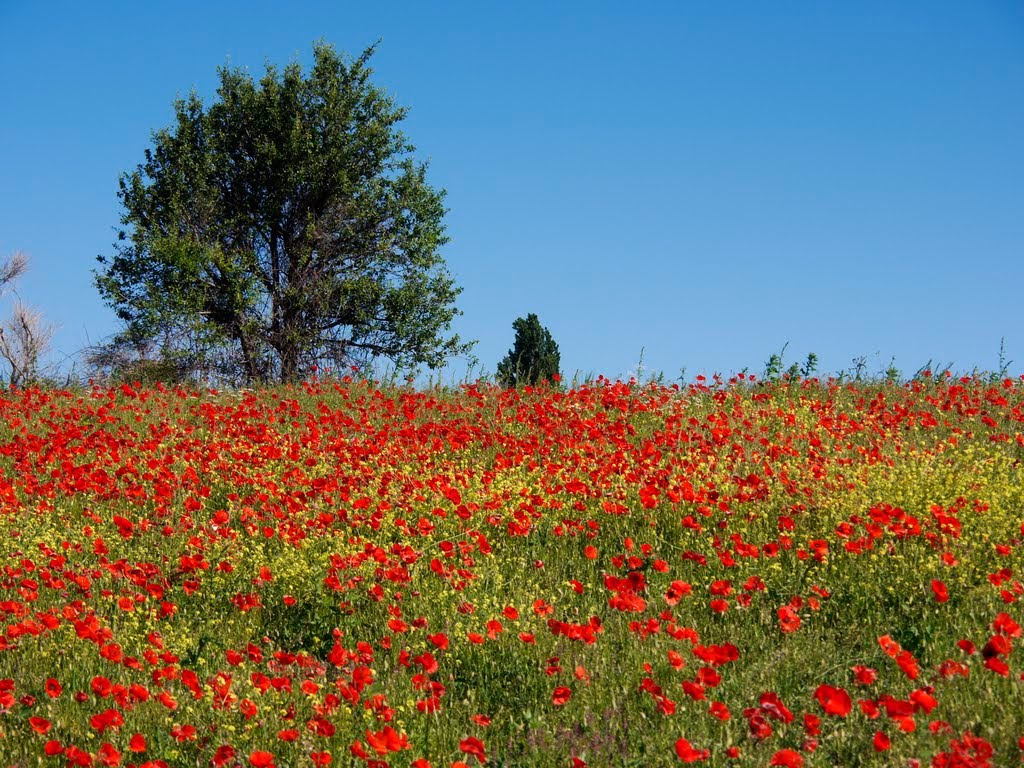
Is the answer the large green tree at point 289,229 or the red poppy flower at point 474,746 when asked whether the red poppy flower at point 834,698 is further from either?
the large green tree at point 289,229

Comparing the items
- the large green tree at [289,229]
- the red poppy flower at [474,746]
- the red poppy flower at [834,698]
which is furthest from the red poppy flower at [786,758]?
the large green tree at [289,229]

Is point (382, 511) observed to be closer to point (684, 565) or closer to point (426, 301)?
point (684, 565)

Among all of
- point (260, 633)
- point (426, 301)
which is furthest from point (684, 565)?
point (426, 301)

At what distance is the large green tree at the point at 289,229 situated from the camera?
87.2 ft

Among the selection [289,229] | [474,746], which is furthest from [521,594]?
[289,229]

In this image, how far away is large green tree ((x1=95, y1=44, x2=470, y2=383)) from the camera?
87.2 feet

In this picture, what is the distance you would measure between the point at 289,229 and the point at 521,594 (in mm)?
23296

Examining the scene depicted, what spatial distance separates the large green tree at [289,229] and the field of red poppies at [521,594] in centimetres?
1505

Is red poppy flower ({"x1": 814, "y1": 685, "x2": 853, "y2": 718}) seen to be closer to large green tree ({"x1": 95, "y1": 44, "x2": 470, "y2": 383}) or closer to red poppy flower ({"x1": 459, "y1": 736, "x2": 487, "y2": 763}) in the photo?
red poppy flower ({"x1": 459, "y1": 736, "x2": 487, "y2": 763})

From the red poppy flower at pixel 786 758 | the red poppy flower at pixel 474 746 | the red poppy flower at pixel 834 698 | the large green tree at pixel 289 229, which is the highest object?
the large green tree at pixel 289 229

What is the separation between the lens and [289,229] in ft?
92.6

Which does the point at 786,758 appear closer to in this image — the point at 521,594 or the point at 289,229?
the point at 521,594

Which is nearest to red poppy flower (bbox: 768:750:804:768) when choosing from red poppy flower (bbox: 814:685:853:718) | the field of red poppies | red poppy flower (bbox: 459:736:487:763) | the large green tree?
the field of red poppies

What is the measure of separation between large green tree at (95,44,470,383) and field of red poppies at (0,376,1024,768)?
49.4ft
